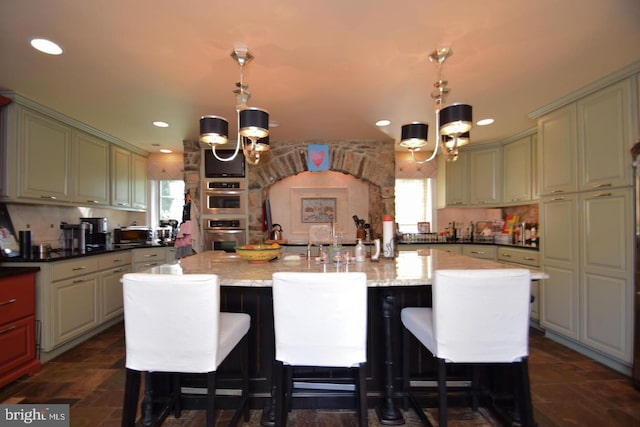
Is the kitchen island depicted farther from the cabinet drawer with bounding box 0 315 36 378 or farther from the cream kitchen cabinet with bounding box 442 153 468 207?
the cream kitchen cabinet with bounding box 442 153 468 207

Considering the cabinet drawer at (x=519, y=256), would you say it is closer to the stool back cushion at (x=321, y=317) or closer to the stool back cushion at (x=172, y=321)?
the stool back cushion at (x=321, y=317)

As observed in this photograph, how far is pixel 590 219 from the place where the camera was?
267cm

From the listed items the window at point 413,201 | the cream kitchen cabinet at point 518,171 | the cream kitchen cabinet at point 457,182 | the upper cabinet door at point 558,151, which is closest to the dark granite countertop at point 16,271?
the window at point 413,201

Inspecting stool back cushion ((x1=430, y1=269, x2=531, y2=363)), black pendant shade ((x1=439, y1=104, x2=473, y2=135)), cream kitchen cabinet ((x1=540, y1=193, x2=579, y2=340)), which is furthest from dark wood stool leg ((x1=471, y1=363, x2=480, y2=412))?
cream kitchen cabinet ((x1=540, y1=193, x2=579, y2=340))

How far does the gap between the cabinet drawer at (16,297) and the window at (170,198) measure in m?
2.66

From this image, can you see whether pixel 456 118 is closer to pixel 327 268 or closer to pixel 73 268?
pixel 327 268

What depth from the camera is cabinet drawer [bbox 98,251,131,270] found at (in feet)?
10.9

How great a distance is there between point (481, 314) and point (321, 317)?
0.74 m

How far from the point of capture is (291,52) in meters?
2.05

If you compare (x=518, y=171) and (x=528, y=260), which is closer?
(x=528, y=260)

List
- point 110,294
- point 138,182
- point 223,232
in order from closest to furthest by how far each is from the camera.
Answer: point 110,294
point 223,232
point 138,182

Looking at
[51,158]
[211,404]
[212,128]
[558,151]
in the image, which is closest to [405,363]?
[211,404]

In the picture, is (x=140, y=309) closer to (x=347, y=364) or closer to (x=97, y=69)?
(x=347, y=364)

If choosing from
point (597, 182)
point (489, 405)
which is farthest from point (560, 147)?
point (489, 405)
